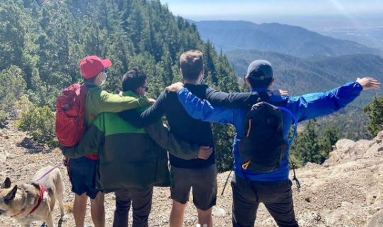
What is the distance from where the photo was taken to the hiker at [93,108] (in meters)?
4.78

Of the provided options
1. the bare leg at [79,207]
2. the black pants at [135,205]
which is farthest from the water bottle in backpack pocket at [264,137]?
the bare leg at [79,207]

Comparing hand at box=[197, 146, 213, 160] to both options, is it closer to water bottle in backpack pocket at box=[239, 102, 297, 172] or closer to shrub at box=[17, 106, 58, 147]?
water bottle in backpack pocket at box=[239, 102, 297, 172]

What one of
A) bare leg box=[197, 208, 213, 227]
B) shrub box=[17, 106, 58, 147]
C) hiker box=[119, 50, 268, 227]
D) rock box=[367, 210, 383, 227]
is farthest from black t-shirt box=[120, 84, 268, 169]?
shrub box=[17, 106, 58, 147]

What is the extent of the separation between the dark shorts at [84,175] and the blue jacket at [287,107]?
1816 millimetres

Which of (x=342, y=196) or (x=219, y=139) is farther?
(x=219, y=139)

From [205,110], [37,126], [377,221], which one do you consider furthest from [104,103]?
[37,126]

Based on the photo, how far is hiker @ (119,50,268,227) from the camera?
14.9 ft

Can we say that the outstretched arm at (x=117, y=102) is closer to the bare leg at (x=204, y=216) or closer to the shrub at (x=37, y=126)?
the bare leg at (x=204, y=216)

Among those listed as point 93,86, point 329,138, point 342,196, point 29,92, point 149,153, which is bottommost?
point 329,138

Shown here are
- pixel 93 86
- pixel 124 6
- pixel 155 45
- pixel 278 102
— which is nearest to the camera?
pixel 278 102

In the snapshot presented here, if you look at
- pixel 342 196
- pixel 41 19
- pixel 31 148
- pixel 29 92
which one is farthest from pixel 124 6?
pixel 342 196

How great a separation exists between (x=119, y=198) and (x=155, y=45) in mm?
104162

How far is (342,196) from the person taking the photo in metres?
8.19

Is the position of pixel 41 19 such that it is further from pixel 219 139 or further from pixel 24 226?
pixel 24 226
